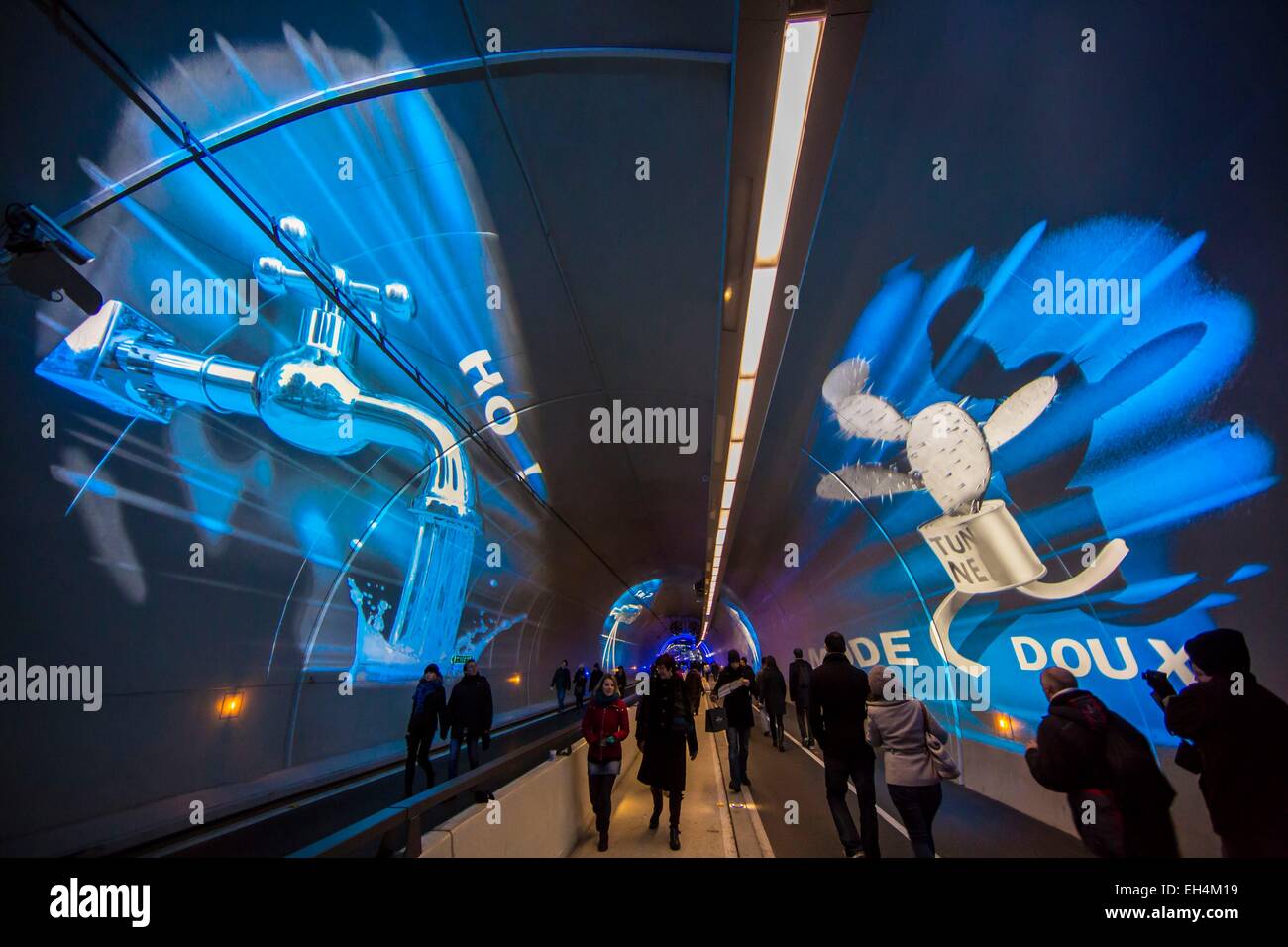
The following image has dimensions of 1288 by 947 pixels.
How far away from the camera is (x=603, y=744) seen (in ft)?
22.7

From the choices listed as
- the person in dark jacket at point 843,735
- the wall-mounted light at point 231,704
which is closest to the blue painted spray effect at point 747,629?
the wall-mounted light at point 231,704

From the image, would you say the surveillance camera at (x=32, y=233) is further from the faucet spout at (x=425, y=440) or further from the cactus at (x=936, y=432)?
the cactus at (x=936, y=432)

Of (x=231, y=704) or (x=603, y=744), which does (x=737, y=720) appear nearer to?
(x=603, y=744)

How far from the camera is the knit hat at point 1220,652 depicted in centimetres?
338

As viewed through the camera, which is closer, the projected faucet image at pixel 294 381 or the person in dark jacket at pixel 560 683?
the projected faucet image at pixel 294 381

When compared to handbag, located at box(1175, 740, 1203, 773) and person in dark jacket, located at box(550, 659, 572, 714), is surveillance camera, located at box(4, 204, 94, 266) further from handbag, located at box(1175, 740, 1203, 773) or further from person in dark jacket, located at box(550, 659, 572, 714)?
person in dark jacket, located at box(550, 659, 572, 714)

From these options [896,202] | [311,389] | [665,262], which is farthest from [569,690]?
[896,202]

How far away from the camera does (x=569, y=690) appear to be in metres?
26.8

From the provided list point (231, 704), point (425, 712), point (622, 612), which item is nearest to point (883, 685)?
point (425, 712)

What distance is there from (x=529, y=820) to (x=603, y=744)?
1.53 meters

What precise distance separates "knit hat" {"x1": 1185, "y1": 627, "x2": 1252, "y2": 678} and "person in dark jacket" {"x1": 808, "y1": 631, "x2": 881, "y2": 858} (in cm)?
253

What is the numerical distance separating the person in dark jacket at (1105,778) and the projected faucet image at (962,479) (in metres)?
2.67
